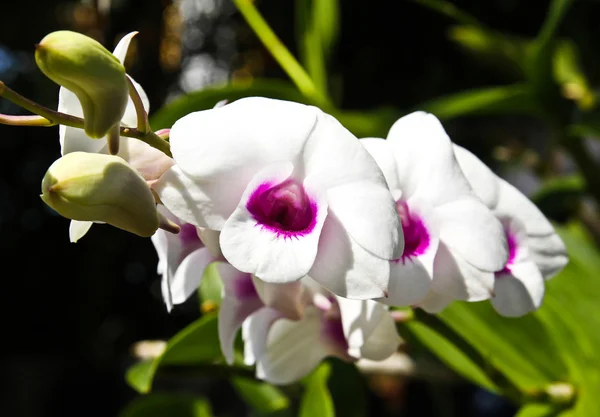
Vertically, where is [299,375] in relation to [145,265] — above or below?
above

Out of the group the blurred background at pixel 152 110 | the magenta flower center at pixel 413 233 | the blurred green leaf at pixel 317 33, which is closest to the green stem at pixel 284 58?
the blurred green leaf at pixel 317 33

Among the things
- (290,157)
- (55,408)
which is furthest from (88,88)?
(55,408)

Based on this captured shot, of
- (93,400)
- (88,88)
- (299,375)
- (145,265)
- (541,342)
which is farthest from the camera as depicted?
(93,400)

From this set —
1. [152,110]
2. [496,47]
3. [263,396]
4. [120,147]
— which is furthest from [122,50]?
[152,110]

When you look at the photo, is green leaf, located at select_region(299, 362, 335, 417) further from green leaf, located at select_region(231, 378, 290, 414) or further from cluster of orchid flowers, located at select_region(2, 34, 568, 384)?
green leaf, located at select_region(231, 378, 290, 414)

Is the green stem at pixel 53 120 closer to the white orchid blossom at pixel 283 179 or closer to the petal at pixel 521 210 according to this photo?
the white orchid blossom at pixel 283 179

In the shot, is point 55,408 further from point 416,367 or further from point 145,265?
point 416,367

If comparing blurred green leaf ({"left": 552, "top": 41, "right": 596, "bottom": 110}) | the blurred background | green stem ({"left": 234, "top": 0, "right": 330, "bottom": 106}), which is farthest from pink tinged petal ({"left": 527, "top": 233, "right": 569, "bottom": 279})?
the blurred background
